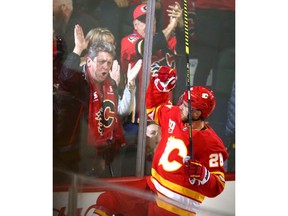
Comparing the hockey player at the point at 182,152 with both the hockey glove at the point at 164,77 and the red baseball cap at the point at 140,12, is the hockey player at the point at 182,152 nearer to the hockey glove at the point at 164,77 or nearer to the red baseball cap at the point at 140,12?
the hockey glove at the point at 164,77

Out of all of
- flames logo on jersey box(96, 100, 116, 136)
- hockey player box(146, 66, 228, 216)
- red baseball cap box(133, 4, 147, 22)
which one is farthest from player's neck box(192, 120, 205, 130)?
red baseball cap box(133, 4, 147, 22)

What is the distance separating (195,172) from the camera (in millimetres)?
1911


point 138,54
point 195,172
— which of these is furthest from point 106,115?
point 195,172

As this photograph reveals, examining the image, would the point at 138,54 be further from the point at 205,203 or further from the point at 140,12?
the point at 205,203

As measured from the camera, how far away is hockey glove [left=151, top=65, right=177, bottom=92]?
6.36ft

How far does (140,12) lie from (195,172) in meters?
0.49

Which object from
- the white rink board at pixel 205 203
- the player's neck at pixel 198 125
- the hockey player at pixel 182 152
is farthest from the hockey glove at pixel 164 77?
the white rink board at pixel 205 203

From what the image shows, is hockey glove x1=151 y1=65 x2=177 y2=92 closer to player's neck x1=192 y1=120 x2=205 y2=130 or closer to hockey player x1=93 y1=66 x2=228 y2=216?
hockey player x1=93 y1=66 x2=228 y2=216

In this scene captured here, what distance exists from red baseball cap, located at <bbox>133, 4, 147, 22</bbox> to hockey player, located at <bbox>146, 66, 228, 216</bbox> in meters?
0.16

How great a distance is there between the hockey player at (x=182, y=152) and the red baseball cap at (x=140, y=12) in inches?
6.3

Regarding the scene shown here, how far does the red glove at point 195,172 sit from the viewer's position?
191cm
